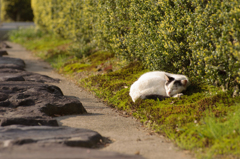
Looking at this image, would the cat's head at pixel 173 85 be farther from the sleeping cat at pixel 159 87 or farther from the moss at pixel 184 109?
the moss at pixel 184 109

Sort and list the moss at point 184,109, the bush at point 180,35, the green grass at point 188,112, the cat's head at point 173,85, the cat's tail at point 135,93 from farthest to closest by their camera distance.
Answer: the cat's tail at point 135,93
the cat's head at point 173,85
the bush at point 180,35
the moss at point 184,109
the green grass at point 188,112

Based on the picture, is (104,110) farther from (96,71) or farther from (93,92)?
(96,71)

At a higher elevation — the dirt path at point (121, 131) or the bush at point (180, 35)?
the bush at point (180, 35)

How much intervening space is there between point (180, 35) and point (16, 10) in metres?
Answer: 29.4

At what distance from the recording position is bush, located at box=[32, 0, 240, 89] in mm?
5191

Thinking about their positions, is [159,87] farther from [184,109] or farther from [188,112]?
[188,112]

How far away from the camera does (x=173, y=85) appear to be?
620 cm

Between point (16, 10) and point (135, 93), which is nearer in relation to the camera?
point (135, 93)

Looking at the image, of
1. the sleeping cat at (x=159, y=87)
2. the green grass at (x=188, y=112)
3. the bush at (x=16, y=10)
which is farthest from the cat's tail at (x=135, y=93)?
the bush at (x=16, y=10)

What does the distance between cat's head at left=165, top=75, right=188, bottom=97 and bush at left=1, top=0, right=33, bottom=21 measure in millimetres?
28675

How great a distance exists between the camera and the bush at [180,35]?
519 cm

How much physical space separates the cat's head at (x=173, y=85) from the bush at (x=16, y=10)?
28675 millimetres

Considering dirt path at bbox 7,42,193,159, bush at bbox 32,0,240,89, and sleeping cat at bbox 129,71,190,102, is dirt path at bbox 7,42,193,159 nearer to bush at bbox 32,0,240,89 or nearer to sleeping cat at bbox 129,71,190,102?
sleeping cat at bbox 129,71,190,102

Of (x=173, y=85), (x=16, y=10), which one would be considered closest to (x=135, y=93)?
(x=173, y=85)
